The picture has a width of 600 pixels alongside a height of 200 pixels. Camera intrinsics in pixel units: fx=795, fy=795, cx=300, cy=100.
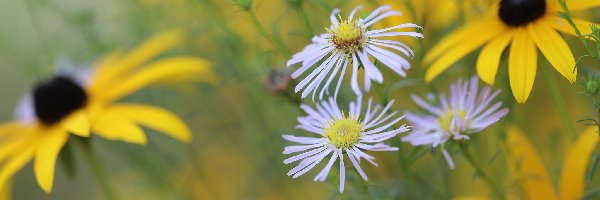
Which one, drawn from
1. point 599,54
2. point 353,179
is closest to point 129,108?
point 353,179

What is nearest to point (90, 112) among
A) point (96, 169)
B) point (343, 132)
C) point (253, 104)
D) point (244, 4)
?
point (96, 169)

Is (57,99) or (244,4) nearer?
(244,4)

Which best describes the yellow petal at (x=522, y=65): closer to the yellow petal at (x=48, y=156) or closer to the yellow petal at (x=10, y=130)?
the yellow petal at (x=48, y=156)

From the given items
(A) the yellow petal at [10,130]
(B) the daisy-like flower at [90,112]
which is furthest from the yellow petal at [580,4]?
(A) the yellow petal at [10,130]

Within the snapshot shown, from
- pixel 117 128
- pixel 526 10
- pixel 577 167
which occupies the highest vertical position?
pixel 117 128

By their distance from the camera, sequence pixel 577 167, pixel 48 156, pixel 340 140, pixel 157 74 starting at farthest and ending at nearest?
pixel 157 74
pixel 48 156
pixel 577 167
pixel 340 140

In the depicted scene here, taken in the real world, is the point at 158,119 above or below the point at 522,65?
A: above

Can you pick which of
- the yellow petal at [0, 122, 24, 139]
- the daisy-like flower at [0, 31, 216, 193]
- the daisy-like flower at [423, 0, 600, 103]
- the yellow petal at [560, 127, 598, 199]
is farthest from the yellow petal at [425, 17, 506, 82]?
the yellow petal at [0, 122, 24, 139]

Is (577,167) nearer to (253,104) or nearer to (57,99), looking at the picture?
(253,104)
